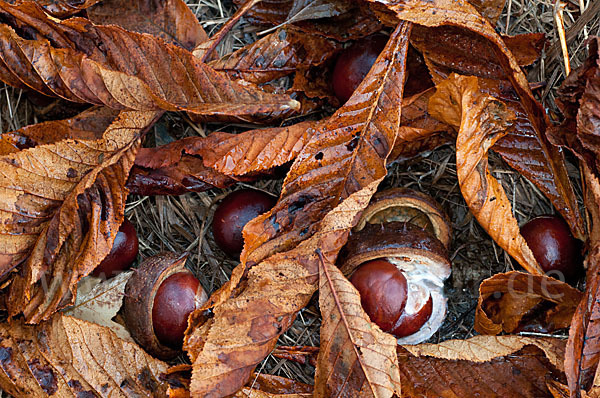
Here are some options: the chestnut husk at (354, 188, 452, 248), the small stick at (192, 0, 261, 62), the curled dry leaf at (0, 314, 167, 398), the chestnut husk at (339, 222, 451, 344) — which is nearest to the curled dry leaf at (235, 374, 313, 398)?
the curled dry leaf at (0, 314, 167, 398)

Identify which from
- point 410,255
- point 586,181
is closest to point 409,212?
point 410,255

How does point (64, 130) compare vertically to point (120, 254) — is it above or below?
above

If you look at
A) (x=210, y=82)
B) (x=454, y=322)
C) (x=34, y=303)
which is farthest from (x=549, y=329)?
(x=34, y=303)

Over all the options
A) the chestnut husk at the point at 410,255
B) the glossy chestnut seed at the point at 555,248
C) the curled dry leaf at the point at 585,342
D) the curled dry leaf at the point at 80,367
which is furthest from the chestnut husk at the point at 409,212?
the curled dry leaf at the point at 80,367

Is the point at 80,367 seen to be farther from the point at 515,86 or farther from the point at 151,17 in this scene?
the point at 515,86

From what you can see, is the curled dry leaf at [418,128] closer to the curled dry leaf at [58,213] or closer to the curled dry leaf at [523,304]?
the curled dry leaf at [523,304]

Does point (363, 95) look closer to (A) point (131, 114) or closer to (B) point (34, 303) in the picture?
(A) point (131, 114)

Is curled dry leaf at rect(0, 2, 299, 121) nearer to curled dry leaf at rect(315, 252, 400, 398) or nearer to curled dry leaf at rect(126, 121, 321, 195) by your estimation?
curled dry leaf at rect(126, 121, 321, 195)
